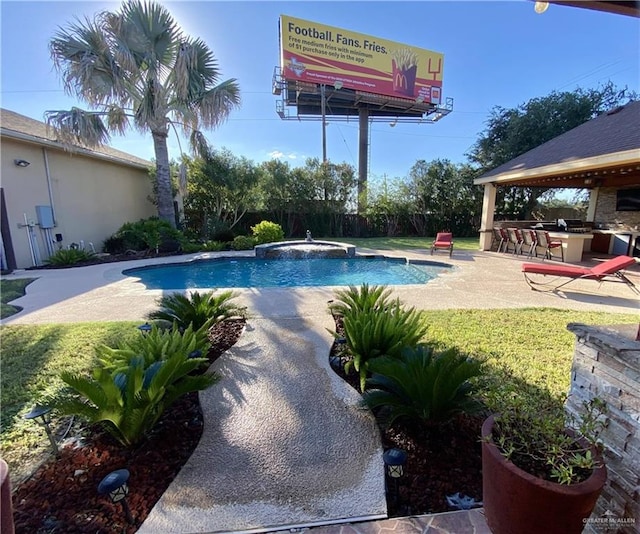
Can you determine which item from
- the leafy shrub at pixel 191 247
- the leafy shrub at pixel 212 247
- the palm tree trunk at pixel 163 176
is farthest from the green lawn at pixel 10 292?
the palm tree trunk at pixel 163 176

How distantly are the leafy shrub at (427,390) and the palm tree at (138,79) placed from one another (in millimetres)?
12726

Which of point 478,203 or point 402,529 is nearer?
point 402,529

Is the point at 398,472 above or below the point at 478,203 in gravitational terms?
below

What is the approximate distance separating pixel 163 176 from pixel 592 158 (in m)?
13.9

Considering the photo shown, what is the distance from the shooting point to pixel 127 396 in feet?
6.79

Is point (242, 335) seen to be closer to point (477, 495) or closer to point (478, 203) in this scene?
point (477, 495)

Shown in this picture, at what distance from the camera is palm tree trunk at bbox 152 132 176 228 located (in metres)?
11.9

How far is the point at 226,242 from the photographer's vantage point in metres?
13.4

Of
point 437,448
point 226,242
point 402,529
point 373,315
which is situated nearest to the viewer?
point 402,529

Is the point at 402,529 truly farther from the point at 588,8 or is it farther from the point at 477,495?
the point at 588,8

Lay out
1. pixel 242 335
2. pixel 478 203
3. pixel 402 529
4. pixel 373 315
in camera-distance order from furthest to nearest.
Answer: pixel 478 203 → pixel 242 335 → pixel 373 315 → pixel 402 529

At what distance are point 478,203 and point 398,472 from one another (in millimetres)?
19041

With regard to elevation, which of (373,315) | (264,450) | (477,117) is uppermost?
(477,117)

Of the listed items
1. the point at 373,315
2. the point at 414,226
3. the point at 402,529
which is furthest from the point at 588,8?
the point at 414,226
